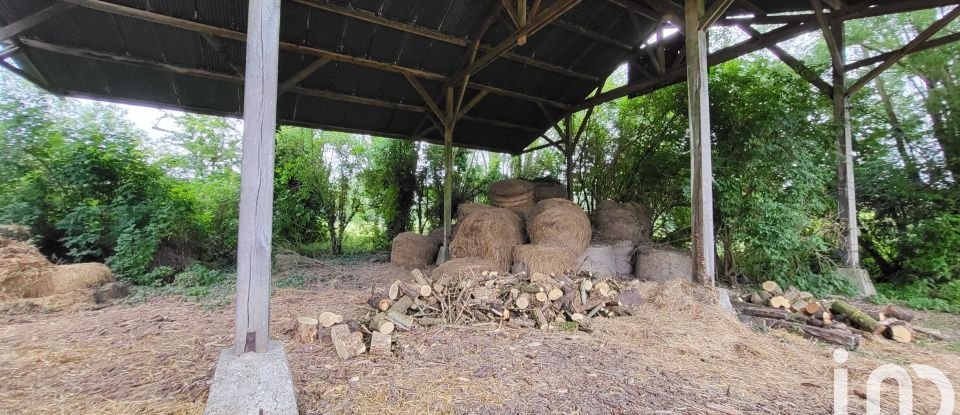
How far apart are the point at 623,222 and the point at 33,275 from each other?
769 cm

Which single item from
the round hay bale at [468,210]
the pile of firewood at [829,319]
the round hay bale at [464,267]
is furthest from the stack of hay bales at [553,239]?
the pile of firewood at [829,319]

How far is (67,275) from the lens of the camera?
4551 mm

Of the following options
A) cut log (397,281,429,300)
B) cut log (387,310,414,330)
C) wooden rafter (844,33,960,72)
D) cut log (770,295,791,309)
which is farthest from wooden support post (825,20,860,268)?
cut log (387,310,414,330)

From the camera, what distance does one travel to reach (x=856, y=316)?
3680 millimetres

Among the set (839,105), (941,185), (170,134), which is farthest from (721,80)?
(170,134)

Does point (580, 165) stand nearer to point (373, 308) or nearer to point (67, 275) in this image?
point (373, 308)

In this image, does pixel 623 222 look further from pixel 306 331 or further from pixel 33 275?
pixel 33 275

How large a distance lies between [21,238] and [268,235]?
5.64m

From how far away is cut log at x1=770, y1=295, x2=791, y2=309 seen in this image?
163 inches

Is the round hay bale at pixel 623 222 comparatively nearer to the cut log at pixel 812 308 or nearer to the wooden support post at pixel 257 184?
the cut log at pixel 812 308

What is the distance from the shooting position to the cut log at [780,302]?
4.15 m

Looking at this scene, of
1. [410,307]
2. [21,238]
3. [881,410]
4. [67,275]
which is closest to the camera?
[881,410]

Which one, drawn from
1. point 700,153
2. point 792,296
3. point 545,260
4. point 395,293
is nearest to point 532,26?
point 700,153

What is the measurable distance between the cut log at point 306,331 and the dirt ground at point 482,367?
82 mm
